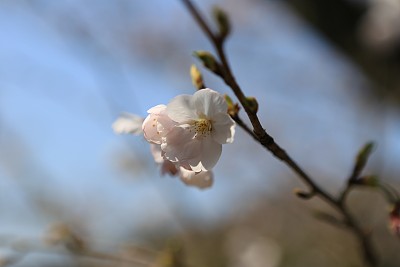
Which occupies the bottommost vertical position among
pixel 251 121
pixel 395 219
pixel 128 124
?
pixel 395 219

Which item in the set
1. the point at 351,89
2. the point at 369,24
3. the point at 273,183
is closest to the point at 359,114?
the point at 351,89

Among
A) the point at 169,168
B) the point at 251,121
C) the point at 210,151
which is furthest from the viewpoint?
the point at 169,168

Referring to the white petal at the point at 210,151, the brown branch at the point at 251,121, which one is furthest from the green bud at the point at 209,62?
the white petal at the point at 210,151

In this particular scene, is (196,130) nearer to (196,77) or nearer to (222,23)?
(196,77)

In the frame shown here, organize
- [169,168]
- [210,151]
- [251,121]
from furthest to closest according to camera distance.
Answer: [169,168], [210,151], [251,121]

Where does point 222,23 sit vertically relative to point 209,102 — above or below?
above

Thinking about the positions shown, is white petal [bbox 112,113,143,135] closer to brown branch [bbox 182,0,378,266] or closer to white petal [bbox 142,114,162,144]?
white petal [bbox 142,114,162,144]

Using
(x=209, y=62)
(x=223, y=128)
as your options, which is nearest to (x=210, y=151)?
(x=223, y=128)
